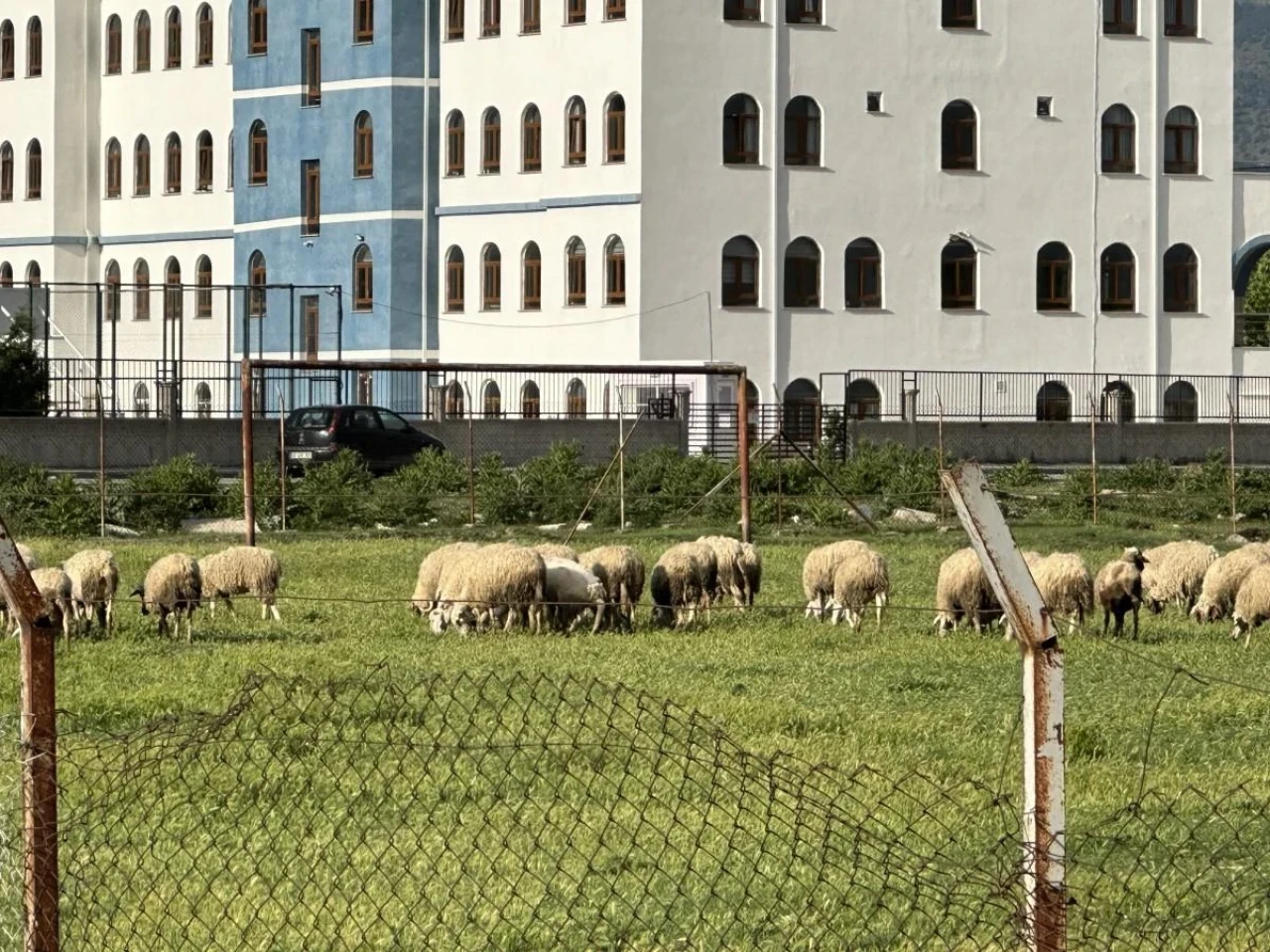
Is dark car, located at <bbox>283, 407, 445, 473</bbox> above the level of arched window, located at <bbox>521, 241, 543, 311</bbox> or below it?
below

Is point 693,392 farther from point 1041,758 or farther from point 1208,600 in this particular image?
point 1041,758

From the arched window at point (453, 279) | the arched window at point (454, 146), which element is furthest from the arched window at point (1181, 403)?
the arched window at point (454, 146)

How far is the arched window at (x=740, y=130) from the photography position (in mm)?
59969

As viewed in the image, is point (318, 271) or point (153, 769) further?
point (318, 271)

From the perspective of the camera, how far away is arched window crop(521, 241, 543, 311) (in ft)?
206

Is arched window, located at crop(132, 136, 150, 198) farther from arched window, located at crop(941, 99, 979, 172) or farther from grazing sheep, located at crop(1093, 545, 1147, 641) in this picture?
grazing sheep, located at crop(1093, 545, 1147, 641)

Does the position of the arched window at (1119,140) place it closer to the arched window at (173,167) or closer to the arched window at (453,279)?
the arched window at (453,279)

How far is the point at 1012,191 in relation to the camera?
61406 millimetres

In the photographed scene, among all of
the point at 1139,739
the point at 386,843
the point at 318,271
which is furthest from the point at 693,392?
the point at 386,843

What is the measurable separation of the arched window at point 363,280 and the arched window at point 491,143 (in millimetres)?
4202

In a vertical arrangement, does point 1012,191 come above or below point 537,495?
above

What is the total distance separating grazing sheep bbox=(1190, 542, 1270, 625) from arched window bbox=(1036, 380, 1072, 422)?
37969 millimetres

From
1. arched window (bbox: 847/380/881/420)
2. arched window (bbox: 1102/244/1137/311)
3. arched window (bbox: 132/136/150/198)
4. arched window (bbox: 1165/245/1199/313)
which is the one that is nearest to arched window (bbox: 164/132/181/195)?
arched window (bbox: 132/136/150/198)

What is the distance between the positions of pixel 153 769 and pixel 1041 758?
6.31 metres
